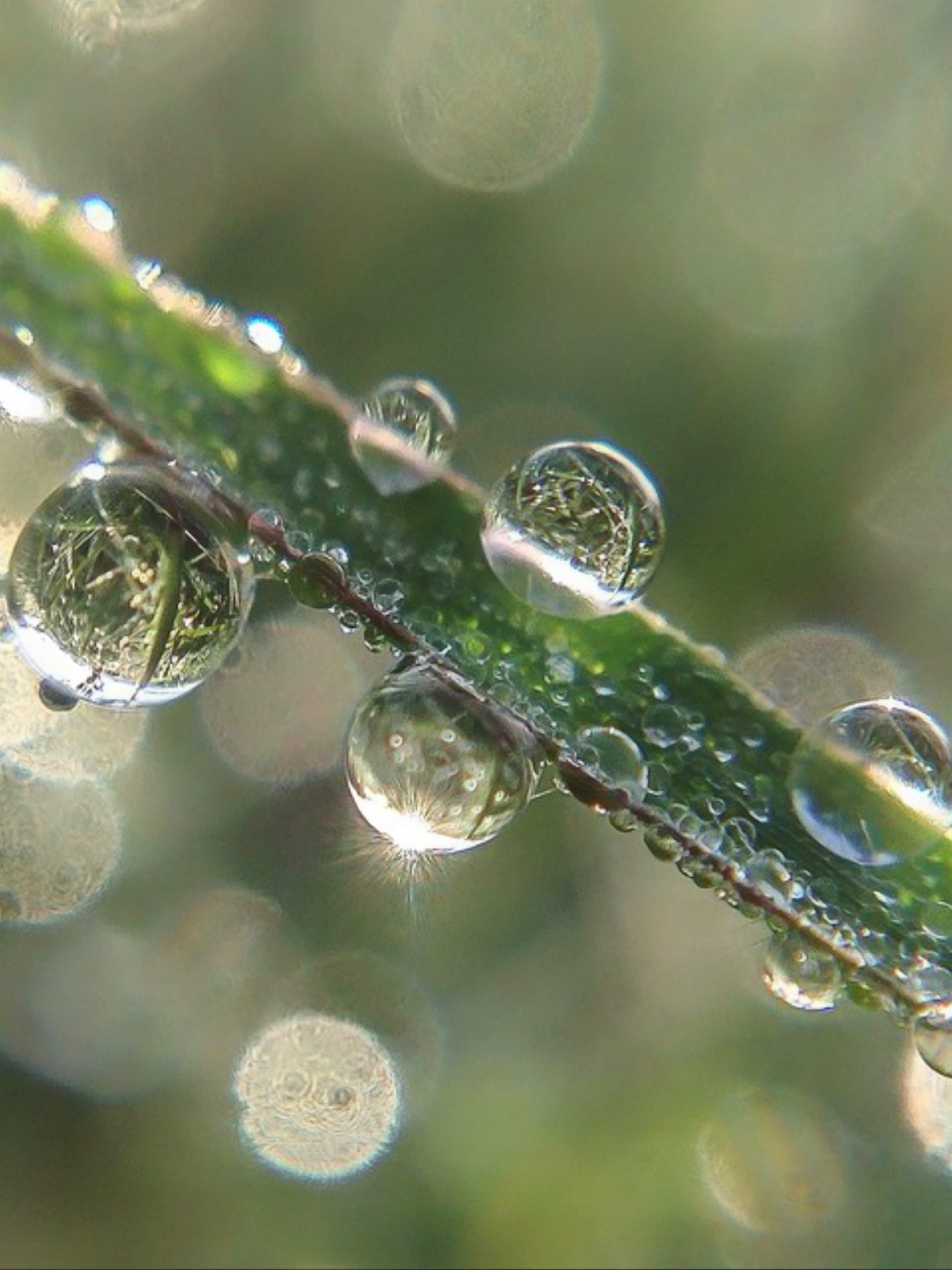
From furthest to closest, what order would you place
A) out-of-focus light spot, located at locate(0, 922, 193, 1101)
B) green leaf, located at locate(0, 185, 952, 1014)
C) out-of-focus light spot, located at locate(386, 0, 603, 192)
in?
1. out-of-focus light spot, located at locate(386, 0, 603, 192)
2. out-of-focus light spot, located at locate(0, 922, 193, 1101)
3. green leaf, located at locate(0, 185, 952, 1014)

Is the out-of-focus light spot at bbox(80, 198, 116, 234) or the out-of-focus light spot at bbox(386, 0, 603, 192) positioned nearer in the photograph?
the out-of-focus light spot at bbox(80, 198, 116, 234)

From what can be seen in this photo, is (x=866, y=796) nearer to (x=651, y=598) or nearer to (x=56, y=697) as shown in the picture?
(x=56, y=697)

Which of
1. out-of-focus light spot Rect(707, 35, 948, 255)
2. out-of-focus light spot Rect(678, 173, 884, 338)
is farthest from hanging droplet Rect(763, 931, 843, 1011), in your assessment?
out-of-focus light spot Rect(707, 35, 948, 255)

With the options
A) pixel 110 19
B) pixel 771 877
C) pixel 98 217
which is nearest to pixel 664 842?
pixel 771 877

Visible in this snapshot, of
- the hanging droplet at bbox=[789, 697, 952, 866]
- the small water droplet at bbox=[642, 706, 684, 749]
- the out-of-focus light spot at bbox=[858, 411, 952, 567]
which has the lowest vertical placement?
the out-of-focus light spot at bbox=[858, 411, 952, 567]

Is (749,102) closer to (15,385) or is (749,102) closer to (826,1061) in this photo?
(826,1061)

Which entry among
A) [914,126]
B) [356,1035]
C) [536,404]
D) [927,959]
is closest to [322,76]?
[536,404]

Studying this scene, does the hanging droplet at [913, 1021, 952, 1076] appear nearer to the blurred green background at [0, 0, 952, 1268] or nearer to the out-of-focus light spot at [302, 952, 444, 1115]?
the blurred green background at [0, 0, 952, 1268]
